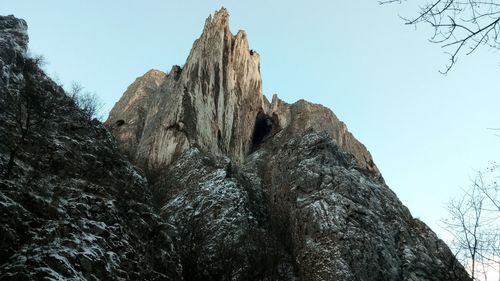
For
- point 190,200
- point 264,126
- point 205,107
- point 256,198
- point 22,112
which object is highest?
point 264,126

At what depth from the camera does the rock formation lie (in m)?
14.3

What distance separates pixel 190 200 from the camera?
1096 inches

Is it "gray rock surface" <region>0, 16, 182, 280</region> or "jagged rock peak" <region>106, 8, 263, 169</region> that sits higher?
"jagged rock peak" <region>106, 8, 263, 169</region>

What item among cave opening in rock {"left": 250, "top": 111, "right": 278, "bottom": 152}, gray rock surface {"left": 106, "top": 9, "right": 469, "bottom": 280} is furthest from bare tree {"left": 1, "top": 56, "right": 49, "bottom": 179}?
cave opening in rock {"left": 250, "top": 111, "right": 278, "bottom": 152}

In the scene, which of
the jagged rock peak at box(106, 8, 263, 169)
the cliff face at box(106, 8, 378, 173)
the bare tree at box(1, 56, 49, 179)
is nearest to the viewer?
the bare tree at box(1, 56, 49, 179)

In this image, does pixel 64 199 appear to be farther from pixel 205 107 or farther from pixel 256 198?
pixel 205 107

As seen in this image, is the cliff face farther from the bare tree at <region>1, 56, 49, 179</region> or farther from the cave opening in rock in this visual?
the bare tree at <region>1, 56, 49, 179</region>

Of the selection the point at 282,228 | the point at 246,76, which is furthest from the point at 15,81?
the point at 246,76

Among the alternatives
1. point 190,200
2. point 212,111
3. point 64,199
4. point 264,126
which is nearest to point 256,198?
point 190,200

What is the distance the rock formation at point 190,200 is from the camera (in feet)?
46.9

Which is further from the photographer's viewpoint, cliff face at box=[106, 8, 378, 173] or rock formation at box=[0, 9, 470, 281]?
cliff face at box=[106, 8, 378, 173]

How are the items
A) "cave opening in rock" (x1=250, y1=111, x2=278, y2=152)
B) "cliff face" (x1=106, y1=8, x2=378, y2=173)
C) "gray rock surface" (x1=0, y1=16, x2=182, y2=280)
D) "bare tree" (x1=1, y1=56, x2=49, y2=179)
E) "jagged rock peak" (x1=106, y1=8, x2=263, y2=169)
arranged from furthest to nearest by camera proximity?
"cave opening in rock" (x1=250, y1=111, x2=278, y2=152) → "cliff face" (x1=106, y1=8, x2=378, y2=173) → "jagged rock peak" (x1=106, y1=8, x2=263, y2=169) → "bare tree" (x1=1, y1=56, x2=49, y2=179) → "gray rock surface" (x1=0, y1=16, x2=182, y2=280)

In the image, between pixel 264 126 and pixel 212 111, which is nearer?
pixel 212 111

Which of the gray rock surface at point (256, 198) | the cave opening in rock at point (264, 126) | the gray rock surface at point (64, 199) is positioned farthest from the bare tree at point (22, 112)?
the cave opening in rock at point (264, 126)
